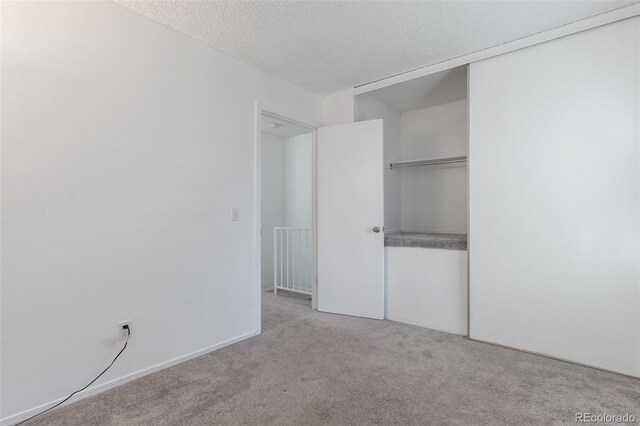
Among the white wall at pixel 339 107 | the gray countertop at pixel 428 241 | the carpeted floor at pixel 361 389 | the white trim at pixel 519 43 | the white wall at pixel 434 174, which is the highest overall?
the white trim at pixel 519 43

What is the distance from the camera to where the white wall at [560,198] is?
2127 mm

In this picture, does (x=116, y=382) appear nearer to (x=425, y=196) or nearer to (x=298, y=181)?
(x=425, y=196)

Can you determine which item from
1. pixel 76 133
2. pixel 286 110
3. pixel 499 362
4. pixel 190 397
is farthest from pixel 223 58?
pixel 499 362

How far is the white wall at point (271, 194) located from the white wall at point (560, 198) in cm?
313

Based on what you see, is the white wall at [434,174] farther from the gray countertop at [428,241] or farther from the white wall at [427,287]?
the white wall at [427,287]


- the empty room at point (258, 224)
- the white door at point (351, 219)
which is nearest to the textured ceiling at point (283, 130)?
the white door at point (351, 219)

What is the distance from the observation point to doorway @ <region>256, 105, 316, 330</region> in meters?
4.85

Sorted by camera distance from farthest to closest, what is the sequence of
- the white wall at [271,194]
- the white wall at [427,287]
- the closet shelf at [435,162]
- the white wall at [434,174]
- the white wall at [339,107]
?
the white wall at [271,194], the white wall at [434,174], the white wall at [339,107], the closet shelf at [435,162], the white wall at [427,287]

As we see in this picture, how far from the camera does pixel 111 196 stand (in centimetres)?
197

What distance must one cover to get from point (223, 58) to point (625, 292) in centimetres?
333

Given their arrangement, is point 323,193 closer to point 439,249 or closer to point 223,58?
point 439,249

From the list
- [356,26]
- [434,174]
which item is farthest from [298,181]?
[356,26]

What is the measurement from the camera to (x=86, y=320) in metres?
1.86

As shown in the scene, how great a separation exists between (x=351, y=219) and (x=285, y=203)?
2.21 metres
